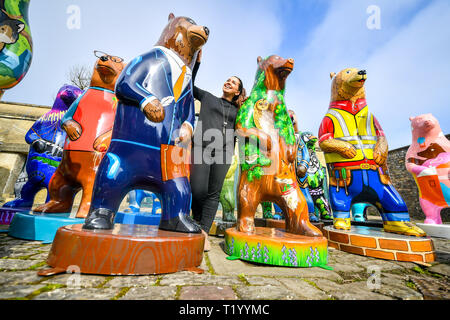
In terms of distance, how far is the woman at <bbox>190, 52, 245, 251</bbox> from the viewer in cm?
217

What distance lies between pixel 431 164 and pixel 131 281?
4.54 meters

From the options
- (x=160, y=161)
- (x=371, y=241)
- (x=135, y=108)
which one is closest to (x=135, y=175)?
(x=160, y=161)

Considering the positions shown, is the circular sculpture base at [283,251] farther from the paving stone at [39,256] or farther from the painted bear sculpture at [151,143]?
the paving stone at [39,256]

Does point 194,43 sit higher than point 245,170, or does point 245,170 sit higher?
point 194,43

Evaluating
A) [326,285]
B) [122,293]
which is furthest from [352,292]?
[122,293]

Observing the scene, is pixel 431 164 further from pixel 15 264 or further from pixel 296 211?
pixel 15 264

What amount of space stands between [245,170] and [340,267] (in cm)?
99

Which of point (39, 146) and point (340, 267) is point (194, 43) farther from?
point (39, 146)

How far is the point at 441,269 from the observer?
64.5 inches

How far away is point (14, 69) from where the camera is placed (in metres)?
1.12

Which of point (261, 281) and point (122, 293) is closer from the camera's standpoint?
point (122, 293)

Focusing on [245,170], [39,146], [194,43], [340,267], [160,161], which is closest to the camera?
[160,161]

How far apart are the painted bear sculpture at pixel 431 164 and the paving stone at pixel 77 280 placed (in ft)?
15.0

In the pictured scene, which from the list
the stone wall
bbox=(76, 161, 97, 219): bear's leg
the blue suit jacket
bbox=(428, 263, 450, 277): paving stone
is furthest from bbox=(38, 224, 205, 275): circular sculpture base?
the stone wall
